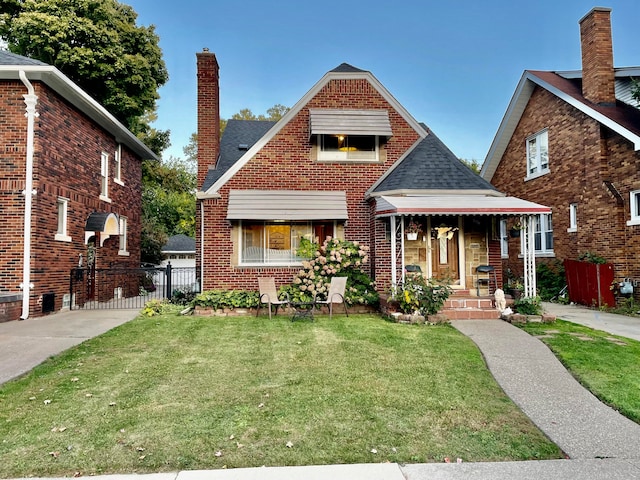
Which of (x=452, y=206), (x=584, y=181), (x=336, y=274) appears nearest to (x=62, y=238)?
(x=336, y=274)

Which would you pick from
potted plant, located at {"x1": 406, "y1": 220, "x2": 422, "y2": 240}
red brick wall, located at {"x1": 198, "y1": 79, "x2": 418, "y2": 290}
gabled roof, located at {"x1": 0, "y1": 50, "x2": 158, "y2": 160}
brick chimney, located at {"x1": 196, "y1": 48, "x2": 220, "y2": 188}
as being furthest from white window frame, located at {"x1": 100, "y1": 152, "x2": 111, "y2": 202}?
potted plant, located at {"x1": 406, "y1": 220, "x2": 422, "y2": 240}

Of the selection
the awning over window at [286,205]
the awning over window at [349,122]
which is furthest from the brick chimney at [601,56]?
the awning over window at [286,205]

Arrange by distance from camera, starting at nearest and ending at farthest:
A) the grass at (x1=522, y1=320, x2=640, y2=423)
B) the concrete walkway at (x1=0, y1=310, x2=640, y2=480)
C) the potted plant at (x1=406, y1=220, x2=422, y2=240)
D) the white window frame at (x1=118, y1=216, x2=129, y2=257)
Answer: the concrete walkway at (x1=0, y1=310, x2=640, y2=480) < the grass at (x1=522, y1=320, x2=640, y2=423) < the potted plant at (x1=406, y1=220, x2=422, y2=240) < the white window frame at (x1=118, y1=216, x2=129, y2=257)

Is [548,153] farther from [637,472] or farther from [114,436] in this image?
[114,436]

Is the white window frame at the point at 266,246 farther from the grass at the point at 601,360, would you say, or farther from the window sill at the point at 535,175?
the window sill at the point at 535,175

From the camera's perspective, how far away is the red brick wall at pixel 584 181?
451 inches

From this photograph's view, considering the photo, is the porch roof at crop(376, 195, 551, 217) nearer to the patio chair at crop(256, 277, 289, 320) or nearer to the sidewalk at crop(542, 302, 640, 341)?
the sidewalk at crop(542, 302, 640, 341)

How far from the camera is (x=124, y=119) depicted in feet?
72.6

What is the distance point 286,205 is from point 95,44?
650 inches

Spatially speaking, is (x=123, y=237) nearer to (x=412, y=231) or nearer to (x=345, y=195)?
(x=345, y=195)

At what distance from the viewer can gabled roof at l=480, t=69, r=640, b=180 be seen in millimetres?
11594

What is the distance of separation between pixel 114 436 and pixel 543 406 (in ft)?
14.4

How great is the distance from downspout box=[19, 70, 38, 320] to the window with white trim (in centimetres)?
1692

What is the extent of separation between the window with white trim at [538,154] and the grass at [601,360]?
8911mm
